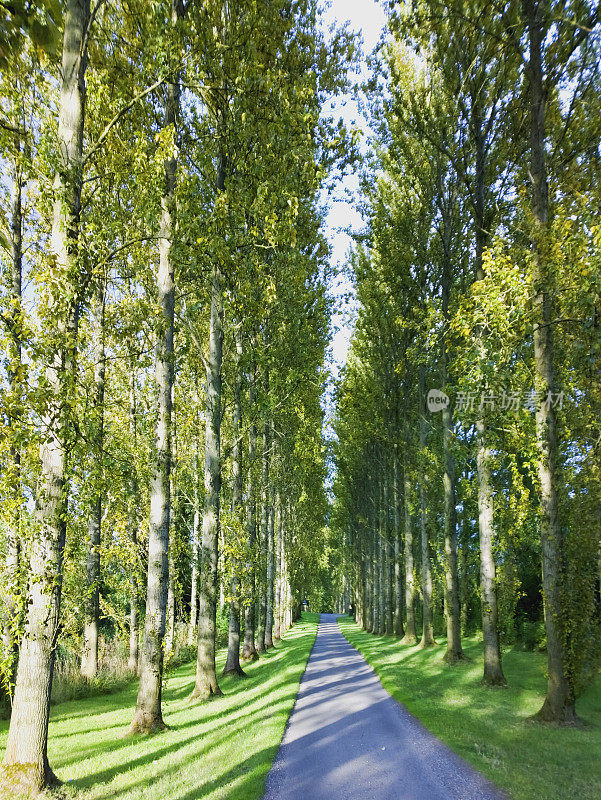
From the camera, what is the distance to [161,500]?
390 inches

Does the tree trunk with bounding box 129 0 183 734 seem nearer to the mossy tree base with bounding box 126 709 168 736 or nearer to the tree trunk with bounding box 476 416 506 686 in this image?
the mossy tree base with bounding box 126 709 168 736

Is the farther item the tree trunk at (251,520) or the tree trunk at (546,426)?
the tree trunk at (251,520)

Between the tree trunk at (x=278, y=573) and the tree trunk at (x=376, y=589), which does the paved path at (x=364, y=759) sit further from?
the tree trunk at (x=376, y=589)

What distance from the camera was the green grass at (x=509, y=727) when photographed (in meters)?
6.52

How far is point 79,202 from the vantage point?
6969 mm

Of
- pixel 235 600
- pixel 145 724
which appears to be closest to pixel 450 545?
pixel 235 600

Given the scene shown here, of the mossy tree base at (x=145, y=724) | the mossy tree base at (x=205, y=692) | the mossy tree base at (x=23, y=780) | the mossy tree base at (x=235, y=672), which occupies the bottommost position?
the mossy tree base at (x=235, y=672)

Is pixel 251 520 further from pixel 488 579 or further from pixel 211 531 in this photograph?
pixel 488 579

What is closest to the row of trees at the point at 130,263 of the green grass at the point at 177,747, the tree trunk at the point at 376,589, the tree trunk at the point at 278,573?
the green grass at the point at 177,747

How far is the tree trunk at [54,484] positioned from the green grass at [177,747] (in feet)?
2.54

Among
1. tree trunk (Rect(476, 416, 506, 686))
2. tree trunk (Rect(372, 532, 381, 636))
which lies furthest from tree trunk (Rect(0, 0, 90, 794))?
tree trunk (Rect(372, 532, 381, 636))

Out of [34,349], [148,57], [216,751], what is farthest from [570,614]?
[148,57]

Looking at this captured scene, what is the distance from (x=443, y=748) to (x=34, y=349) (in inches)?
307

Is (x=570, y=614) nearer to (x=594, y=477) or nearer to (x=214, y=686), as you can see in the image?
(x=594, y=477)
